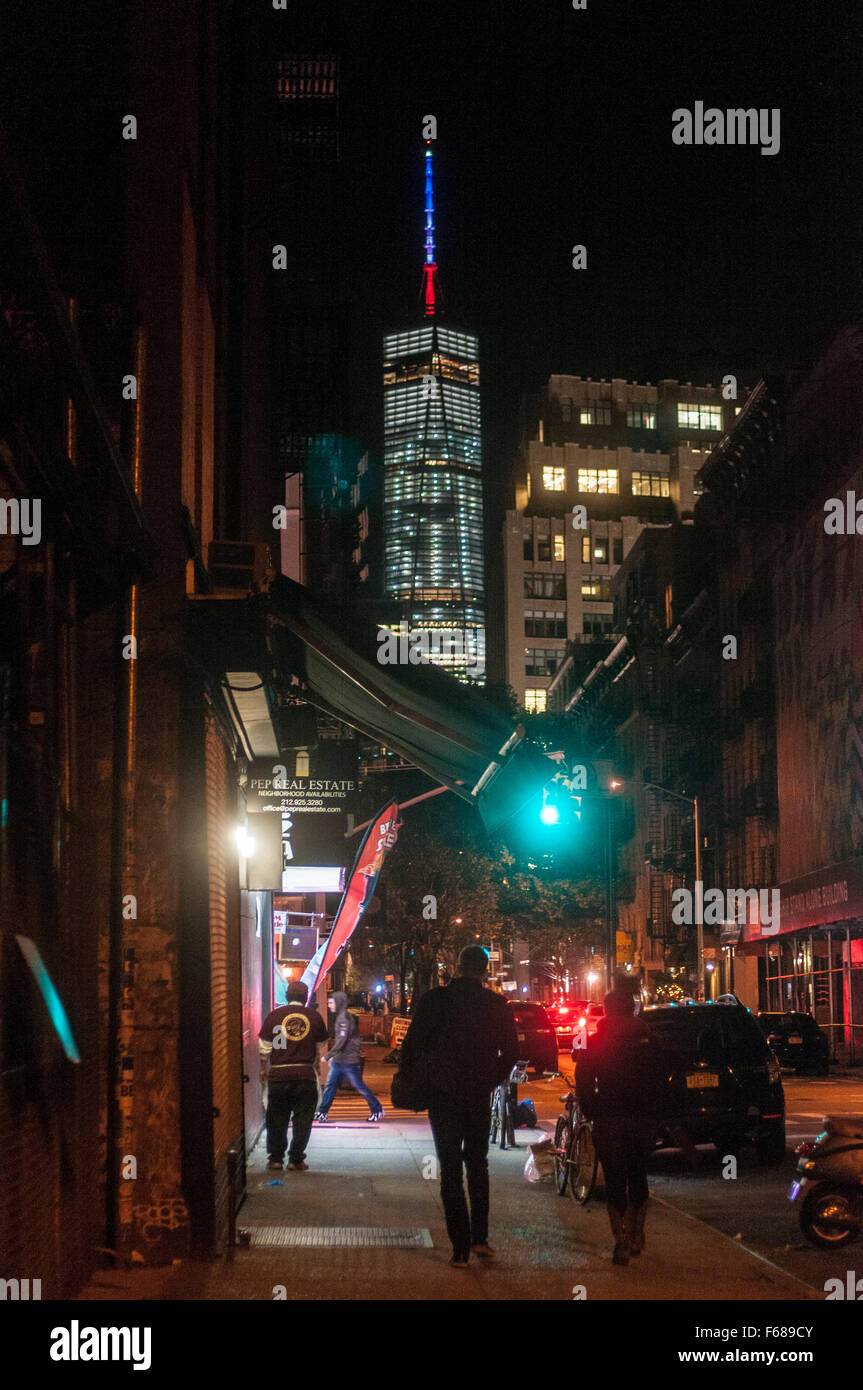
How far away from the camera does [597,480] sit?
150 metres

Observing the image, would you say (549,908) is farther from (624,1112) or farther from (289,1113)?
(624,1112)

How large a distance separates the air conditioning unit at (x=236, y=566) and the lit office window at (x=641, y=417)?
483ft

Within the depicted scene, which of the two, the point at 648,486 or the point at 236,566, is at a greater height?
the point at 648,486

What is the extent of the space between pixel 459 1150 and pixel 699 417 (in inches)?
5808

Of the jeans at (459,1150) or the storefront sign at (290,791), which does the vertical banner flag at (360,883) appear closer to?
the storefront sign at (290,791)

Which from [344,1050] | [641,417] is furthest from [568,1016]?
[641,417]

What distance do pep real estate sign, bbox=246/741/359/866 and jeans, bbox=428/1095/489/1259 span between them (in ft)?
26.2

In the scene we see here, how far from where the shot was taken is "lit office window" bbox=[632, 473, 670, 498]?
14940 centimetres

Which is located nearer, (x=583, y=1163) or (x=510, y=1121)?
(x=583, y=1163)

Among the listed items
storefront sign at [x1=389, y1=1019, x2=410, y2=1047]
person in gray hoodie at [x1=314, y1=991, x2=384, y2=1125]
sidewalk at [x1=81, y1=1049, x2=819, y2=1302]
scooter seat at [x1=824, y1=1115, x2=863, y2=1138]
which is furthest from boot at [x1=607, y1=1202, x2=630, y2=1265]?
storefront sign at [x1=389, y1=1019, x2=410, y2=1047]

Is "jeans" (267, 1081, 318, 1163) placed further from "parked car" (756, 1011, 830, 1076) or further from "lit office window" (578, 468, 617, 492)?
"lit office window" (578, 468, 617, 492)

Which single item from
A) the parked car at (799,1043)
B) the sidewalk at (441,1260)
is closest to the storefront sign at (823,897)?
the parked car at (799,1043)

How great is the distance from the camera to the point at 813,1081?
1310 inches
